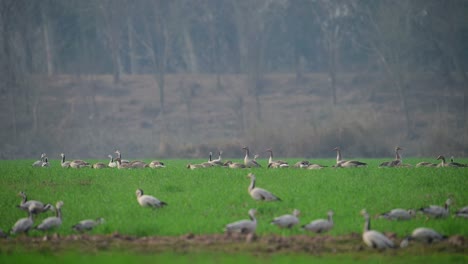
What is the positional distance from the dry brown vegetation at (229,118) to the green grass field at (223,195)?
24.9m

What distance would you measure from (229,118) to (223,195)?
46.6 meters

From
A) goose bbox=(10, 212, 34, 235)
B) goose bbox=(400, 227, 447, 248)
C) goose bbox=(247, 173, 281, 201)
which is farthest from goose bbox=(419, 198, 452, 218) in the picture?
goose bbox=(10, 212, 34, 235)

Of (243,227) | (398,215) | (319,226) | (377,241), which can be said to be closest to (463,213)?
(398,215)

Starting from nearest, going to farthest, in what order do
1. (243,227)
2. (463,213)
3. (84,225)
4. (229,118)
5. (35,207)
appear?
(243,227) → (84,225) → (463,213) → (35,207) → (229,118)

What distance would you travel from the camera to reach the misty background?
63.3 m

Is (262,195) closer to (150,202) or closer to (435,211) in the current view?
(150,202)

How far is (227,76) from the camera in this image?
7938 cm

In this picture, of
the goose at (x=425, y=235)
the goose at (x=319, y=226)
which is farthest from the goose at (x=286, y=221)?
the goose at (x=425, y=235)

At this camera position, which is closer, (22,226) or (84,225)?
(22,226)

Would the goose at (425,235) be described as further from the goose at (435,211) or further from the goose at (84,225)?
the goose at (84,225)

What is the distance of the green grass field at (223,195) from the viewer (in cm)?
1912

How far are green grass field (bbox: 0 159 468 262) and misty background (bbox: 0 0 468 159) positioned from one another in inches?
1050

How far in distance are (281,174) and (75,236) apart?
1112cm

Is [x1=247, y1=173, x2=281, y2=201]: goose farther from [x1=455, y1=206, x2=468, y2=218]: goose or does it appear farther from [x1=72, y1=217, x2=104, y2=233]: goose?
[x1=455, y1=206, x2=468, y2=218]: goose
